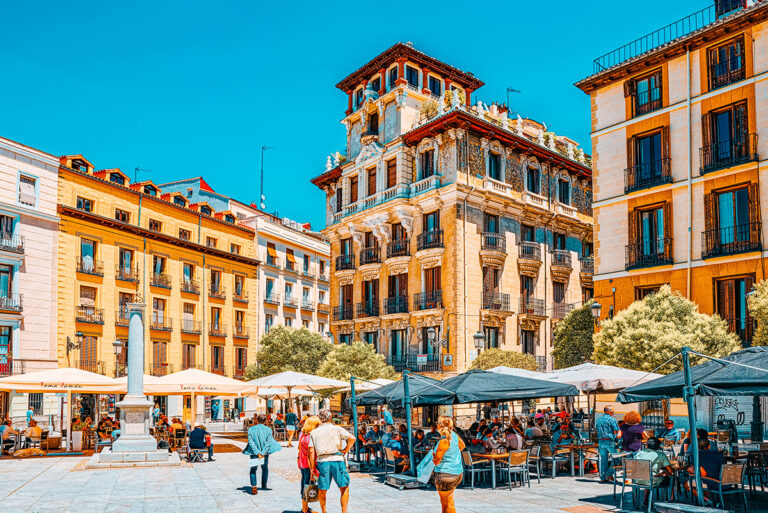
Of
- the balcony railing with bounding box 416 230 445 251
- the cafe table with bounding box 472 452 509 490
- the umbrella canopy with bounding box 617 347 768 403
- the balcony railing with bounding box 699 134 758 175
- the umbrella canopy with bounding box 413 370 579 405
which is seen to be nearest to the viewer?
the umbrella canopy with bounding box 617 347 768 403

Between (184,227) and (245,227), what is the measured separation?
617 centimetres

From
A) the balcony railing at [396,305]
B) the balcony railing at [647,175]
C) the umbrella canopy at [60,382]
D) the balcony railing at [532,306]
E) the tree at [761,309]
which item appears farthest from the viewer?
the balcony railing at [532,306]

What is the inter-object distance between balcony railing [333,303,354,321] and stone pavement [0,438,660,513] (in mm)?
26840

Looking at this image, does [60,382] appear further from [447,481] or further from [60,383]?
[447,481]

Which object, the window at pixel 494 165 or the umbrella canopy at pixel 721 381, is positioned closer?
the umbrella canopy at pixel 721 381

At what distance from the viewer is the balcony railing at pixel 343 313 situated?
152ft

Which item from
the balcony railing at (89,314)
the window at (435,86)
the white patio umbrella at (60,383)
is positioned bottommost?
the white patio umbrella at (60,383)

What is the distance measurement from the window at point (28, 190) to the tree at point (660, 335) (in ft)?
102

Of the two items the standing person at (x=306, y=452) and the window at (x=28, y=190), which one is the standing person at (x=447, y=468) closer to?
the standing person at (x=306, y=452)

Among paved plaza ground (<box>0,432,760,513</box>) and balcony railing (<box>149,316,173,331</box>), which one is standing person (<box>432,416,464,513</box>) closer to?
paved plaza ground (<box>0,432,760,513</box>)

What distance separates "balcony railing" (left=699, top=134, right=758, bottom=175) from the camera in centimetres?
2577

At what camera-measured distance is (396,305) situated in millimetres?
42531

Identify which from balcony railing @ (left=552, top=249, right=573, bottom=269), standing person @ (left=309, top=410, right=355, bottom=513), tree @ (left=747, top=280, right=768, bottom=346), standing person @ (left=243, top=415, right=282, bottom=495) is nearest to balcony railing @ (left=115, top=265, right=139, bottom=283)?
balcony railing @ (left=552, top=249, right=573, bottom=269)

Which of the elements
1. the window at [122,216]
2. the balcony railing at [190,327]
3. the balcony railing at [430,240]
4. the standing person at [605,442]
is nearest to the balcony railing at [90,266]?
the window at [122,216]
